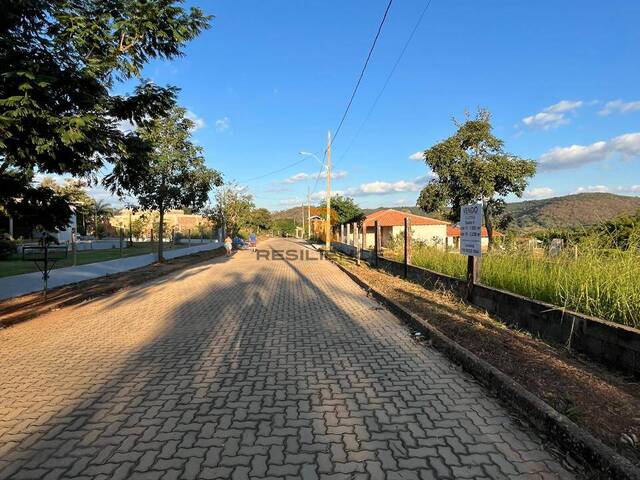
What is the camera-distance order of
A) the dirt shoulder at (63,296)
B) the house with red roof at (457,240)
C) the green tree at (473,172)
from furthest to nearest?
the green tree at (473,172) → the house with red roof at (457,240) → the dirt shoulder at (63,296)

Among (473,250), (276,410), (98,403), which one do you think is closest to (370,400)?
(276,410)

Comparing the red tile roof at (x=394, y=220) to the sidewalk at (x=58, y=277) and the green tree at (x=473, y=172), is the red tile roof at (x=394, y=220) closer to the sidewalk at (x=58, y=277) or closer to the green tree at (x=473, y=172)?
the green tree at (x=473, y=172)

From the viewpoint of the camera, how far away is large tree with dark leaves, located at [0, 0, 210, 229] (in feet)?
21.0

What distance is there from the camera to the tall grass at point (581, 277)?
5.40 meters

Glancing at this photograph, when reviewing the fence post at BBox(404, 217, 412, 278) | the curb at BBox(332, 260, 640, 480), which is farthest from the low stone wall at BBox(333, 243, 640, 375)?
the fence post at BBox(404, 217, 412, 278)

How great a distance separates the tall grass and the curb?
Answer: 1703mm

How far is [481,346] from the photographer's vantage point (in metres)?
5.67

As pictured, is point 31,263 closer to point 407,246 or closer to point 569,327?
point 407,246

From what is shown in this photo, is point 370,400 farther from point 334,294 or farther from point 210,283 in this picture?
point 210,283

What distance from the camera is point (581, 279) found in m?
6.20

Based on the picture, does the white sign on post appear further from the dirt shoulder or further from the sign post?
the dirt shoulder

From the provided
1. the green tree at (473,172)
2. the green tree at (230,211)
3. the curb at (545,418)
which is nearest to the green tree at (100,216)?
the green tree at (230,211)

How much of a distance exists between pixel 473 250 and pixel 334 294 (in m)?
4.27

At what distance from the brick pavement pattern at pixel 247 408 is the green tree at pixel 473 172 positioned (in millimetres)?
24370
